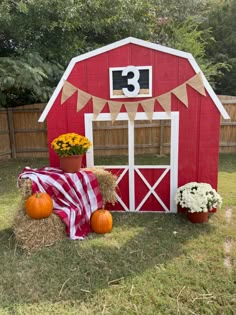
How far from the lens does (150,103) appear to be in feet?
12.6

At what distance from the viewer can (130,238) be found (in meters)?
3.38

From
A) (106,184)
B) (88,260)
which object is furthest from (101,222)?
(88,260)

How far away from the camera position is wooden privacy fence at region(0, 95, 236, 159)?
26.9 ft

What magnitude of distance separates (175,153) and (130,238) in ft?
4.57

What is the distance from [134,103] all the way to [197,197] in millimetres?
1557

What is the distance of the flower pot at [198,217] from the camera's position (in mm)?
3721

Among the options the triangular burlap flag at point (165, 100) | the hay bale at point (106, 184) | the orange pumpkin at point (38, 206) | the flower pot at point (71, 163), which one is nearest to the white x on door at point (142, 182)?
the triangular burlap flag at point (165, 100)

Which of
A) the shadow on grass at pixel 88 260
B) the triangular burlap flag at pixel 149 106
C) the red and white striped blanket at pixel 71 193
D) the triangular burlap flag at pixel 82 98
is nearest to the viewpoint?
the shadow on grass at pixel 88 260

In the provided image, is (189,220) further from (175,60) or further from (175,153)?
(175,60)

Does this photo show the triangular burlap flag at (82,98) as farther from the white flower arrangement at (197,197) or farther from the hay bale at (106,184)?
the white flower arrangement at (197,197)

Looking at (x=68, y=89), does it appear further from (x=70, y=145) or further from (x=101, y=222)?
(x=101, y=222)

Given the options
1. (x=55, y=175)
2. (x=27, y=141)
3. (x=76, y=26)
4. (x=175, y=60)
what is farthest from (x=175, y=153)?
(x=27, y=141)

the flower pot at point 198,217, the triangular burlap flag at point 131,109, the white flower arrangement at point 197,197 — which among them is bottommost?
the flower pot at point 198,217

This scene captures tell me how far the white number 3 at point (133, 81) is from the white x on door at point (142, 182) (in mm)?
366
